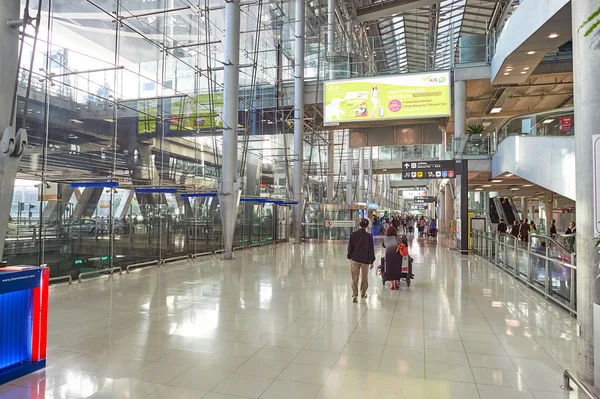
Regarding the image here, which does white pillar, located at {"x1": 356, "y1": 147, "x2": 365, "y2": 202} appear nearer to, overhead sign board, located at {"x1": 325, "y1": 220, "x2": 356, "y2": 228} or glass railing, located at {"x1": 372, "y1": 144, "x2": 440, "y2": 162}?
glass railing, located at {"x1": 372, "y1": 144, "x2": 440, "y2": 162}

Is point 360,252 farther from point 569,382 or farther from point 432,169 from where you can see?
point 432,169

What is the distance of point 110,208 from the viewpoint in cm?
1102

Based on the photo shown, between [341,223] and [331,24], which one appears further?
[331,24]

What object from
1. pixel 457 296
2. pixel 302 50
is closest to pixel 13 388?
pixel 457 296

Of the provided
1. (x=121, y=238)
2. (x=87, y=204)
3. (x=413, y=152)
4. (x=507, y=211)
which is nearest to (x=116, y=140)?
(x=87, y=204)

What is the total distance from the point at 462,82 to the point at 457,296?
13.9m

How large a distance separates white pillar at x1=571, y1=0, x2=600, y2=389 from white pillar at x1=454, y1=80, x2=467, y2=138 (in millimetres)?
15534

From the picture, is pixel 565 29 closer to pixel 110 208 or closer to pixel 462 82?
pixel 462 82

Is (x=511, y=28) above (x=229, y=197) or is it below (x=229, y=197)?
above

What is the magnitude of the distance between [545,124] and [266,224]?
44.2 feet

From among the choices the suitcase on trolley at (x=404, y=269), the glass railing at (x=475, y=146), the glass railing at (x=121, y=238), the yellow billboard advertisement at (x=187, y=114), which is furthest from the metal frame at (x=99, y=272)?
the glass railing at (x=475, y=146)

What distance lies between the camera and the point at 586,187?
12.3 ft

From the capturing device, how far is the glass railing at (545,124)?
11.0 meters

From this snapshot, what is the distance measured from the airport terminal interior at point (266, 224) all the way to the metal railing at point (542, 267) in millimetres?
75
